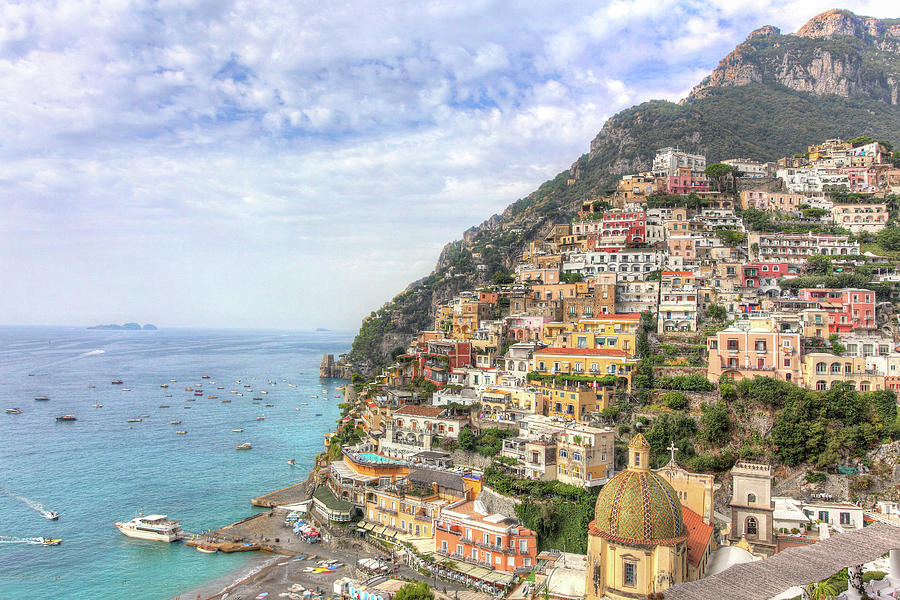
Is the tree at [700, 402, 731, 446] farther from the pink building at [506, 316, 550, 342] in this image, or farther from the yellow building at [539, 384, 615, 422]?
the pink building at [506, 316, 550, 342]

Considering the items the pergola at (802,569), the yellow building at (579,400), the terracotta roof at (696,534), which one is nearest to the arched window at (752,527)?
the terracotta roof at (696,534)

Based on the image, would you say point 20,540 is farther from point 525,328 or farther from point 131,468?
point 525,328

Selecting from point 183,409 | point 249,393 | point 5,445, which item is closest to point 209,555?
point 5,445

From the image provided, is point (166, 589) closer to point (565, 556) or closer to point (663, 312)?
point (565, 556)

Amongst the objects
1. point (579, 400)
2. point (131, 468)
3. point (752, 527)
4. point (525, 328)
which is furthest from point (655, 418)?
point (131, 468)

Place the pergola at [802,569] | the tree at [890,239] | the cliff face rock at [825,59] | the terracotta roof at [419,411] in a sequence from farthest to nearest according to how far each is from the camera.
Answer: the cliff face rock at [825,59] → the tree at [890,239] → the terracotta roof at [419,411] → the pergola at [802,569]

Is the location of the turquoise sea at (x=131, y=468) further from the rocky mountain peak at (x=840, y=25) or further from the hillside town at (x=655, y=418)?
the rocky mountain peak at (x=840, y=25)

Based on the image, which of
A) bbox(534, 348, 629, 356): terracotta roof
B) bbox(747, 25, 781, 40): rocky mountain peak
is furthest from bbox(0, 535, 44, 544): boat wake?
bbox(747, 25, 781, 40): rocky mountain peak
